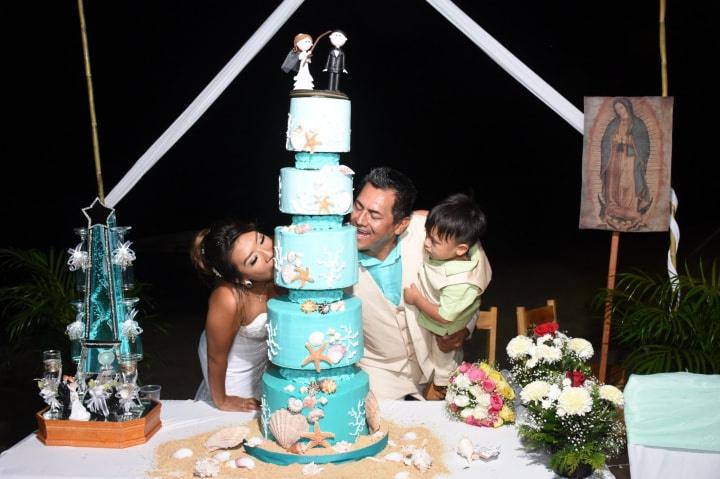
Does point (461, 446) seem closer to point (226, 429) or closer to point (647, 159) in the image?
point (226, 429)

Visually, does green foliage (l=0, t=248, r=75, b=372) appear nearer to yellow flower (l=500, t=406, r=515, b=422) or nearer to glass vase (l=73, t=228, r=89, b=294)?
glass vase (l=73, t=228, r=89, b=294)

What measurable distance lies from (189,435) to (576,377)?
147 cm

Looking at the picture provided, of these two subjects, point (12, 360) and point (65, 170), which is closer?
point (12, 360)

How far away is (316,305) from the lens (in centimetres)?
298

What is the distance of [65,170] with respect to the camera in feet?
33.2

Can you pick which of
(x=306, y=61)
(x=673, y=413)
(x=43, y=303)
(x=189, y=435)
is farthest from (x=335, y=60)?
(x=43, y=303)

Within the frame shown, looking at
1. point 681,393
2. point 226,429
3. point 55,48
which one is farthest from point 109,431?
point 55,48

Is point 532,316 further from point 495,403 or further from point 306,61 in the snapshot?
point 306,61

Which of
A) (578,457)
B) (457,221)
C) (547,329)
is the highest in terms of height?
(457,221)

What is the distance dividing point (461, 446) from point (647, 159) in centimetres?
189

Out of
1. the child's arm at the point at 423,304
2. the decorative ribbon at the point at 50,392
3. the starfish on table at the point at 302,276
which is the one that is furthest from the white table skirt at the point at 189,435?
the starfish on table at the point at 302,276

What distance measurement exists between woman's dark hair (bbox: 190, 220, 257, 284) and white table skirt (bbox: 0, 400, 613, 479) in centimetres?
58

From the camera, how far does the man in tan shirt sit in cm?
391

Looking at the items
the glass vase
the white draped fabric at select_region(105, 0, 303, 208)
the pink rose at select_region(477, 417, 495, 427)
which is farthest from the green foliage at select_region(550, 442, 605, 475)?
the white draped fabric at select_region(105, 0, 303, 208)
